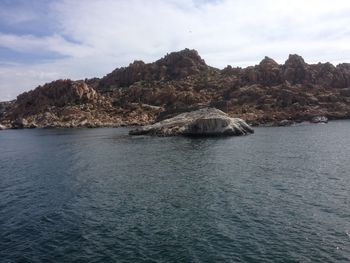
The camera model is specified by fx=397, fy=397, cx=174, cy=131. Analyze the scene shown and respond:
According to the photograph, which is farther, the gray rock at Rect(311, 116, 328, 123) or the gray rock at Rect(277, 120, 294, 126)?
the gray rock at Rect(311, 116, 328, 123)

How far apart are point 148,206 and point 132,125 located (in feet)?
457

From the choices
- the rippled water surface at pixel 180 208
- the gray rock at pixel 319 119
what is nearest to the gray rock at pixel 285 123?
the gray rock at pixel 319 119

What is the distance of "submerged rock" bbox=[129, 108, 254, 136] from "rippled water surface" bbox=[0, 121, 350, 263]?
32.1 m

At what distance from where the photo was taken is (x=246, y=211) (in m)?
40.2

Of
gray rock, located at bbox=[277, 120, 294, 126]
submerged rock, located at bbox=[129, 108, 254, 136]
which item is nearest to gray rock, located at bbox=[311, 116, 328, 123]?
gray rock, located at bbox=[277, 120, 294, 126]

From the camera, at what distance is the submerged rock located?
367ft

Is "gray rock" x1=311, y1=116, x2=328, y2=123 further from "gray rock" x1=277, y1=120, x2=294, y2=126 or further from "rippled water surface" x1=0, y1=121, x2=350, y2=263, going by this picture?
"rippled water surface" x1=0, y1=121, x2=350, y2=263

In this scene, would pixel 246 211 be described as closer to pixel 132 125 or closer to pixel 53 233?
pixel 53 233

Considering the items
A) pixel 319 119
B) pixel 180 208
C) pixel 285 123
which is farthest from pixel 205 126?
pixel 180 208

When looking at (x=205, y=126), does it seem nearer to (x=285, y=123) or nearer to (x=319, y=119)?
(x=285, y=123)

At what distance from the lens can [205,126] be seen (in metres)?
112

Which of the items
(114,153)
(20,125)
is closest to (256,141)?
(114,153)

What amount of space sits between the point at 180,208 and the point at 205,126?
7032cm

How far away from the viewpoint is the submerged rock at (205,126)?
4400 inches
